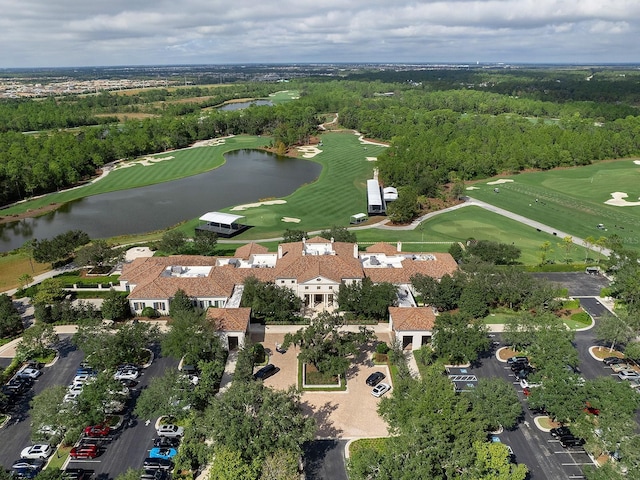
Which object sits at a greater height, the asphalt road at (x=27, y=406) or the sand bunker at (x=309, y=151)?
the sand bunker at (x=309, y=151)

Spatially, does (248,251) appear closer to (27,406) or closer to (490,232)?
(27,406)

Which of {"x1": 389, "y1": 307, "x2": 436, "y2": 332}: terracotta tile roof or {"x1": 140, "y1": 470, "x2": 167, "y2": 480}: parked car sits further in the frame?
{"x1": 389, "y1": 307, "x2": 436, "y2": 332}: terracotta tile roof

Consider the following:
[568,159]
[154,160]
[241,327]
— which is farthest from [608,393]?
[154,160]

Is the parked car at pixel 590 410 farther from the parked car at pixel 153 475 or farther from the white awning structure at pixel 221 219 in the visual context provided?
the white awning structure at pixel 221 219

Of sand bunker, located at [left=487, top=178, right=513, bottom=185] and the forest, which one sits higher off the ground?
the forest

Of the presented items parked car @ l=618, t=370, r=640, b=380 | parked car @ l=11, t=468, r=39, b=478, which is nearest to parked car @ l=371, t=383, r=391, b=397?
parked car @ l=618, t=370, r=640, b=380

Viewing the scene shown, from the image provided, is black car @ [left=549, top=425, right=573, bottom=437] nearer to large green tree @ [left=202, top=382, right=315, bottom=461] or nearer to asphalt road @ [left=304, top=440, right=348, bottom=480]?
asphalt road @ [left=304, top=440, right=348, bottom=480]

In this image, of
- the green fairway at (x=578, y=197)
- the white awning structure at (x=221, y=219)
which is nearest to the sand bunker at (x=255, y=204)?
the white awning structure at (x=221, y=219)
